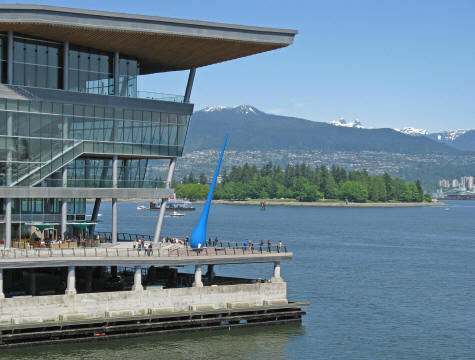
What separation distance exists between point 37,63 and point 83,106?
Result: 5141mm

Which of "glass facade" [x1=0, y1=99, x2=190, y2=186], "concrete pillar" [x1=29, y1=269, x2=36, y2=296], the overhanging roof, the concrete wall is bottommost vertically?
the concrete wall

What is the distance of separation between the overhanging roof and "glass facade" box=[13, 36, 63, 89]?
1099 mm

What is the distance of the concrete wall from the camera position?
5556cm

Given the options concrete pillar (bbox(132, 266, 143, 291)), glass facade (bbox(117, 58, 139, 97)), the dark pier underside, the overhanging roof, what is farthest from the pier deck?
the overhanging roof

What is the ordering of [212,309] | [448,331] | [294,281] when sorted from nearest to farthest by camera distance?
1. [212,309]
2. [448,331]
3. [294,281]

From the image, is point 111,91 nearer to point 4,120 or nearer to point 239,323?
point 4,120

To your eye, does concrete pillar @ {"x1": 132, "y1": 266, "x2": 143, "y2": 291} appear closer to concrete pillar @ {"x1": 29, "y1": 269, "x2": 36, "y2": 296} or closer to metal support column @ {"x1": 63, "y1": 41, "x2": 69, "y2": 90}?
concrete pillar @ {"x1": 29, "y1": 269, "x2": 36, "y2": 296}

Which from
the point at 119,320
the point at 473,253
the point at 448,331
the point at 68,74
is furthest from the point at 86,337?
the point at 473,253

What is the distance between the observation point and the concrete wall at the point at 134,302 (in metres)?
55.6

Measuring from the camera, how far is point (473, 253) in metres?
135

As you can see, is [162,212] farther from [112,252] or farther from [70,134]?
[70,134]

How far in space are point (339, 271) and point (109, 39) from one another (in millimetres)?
49926

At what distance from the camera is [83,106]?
69125 millimetres

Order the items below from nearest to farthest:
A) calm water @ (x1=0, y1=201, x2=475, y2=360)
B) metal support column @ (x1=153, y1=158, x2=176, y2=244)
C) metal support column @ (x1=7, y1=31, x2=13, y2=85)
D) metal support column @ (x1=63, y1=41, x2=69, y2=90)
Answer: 1. calm water @ (x1=0, y1=201, x2=475, y2=360)
2. metal support column @ (x1=7, y1=31, x2=13, y2=85)
3. metal support column @ (x1=63, y1=41, x2=69, y2=90)
4. metal support column @ (x1=153, y1=158, x2=176, y2=244)
